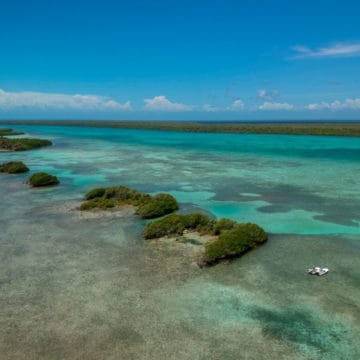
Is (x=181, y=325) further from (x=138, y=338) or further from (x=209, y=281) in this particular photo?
(x=209, y=281)

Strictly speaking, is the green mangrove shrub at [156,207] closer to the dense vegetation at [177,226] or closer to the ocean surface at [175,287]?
the ocean surface at [175,287]

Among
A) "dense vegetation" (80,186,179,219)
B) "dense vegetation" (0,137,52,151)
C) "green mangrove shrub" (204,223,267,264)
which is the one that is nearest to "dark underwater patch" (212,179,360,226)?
"dense vegetation" (80,186,179,219)

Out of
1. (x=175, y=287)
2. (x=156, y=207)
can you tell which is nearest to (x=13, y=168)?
(x=156, y=207)

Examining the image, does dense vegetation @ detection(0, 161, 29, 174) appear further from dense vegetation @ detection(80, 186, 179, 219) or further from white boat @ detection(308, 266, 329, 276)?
white boat @ detection(308, 266, 329, 276)

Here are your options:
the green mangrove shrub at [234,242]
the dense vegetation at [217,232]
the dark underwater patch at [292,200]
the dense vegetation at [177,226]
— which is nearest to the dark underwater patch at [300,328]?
the green mangrove shrub at [234,242]

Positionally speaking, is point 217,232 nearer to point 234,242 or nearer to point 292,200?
point 234,242
